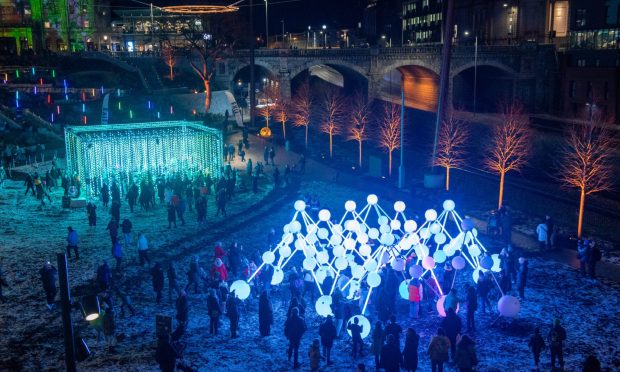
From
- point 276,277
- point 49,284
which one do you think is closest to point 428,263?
point 276,277

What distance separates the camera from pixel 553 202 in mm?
32406

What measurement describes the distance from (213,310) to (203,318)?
174cm

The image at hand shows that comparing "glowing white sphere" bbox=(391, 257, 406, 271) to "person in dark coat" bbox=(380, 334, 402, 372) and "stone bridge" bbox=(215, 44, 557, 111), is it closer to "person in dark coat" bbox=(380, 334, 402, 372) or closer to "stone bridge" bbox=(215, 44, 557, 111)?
"person in dark coat" bbox=(380, 334, 402, 372)

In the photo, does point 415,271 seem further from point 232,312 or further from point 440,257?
point 232,312

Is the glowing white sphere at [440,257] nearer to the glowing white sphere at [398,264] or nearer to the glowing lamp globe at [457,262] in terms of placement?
the glowing lamp globe at [457,262]

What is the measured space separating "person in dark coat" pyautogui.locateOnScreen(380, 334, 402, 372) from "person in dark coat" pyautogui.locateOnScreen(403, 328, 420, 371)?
34 cm

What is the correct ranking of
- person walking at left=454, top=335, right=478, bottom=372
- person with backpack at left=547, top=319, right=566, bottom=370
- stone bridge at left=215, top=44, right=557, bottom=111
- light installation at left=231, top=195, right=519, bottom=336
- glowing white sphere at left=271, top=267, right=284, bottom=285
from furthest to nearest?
1. stone bridge at left=215, top=44, right=557, bottom=111
2. glowing white sphere at left=271, top=267, right=284, bottom=285
3. light installation at left=231, top=195, right=519, bottom=336
4. person with backpack at left=547, top=319, right=566, bottom=370
5. person walking at left=454, top=335, right=478, bottom=372

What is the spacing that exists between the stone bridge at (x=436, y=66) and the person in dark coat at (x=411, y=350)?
5144 cm

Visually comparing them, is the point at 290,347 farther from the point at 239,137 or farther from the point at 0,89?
the point at 0,89

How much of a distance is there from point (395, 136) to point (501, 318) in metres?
27.5

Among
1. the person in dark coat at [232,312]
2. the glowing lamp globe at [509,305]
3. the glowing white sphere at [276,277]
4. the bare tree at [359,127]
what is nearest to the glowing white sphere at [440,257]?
the glowing lamp globe at [509,305]

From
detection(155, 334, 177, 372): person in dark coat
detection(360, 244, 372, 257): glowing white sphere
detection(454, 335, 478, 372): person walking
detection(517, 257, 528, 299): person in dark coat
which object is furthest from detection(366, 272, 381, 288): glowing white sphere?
detection(155, 334, 177, 372): person in dark coat

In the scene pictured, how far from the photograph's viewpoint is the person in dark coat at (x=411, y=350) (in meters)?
14.4

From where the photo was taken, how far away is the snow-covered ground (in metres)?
16.0
